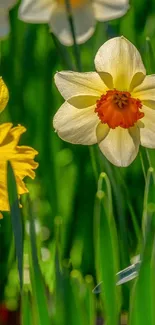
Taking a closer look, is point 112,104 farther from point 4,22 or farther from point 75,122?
point 4,22

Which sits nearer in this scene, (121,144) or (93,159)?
(121,144)

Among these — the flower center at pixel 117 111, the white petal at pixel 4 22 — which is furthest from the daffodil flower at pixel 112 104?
the white petal at pixel 4 22

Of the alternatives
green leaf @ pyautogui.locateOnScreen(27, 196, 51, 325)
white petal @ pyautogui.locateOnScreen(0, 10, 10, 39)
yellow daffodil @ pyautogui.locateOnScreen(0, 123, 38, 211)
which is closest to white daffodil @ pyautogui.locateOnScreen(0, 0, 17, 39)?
white petal @ pyautogui.locateOnScreen(0, 10, 10, 39)

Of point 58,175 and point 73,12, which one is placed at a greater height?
point 73,12

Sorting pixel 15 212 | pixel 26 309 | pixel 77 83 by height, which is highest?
pixel 77 83

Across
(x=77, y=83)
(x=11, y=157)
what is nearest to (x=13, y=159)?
(x=11, y=157)

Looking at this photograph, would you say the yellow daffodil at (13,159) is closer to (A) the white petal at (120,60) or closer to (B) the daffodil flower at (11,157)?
(B) the daffodil flower at (11,157)

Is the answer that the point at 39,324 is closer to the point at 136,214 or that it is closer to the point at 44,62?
the point at 136,214
